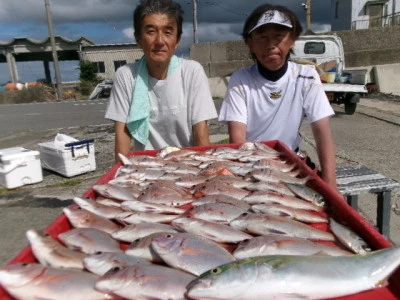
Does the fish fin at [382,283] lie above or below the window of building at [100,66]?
below

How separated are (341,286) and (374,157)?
6055 millimetres

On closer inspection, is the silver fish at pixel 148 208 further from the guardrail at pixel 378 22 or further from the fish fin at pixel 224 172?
the guardrail at pixel 378 22

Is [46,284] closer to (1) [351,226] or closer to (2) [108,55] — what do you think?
(1) [351,226]

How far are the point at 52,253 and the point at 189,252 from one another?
50 centimetres

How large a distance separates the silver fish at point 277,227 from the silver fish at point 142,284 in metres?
0.42

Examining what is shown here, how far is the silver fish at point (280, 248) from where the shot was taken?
128 centimetres

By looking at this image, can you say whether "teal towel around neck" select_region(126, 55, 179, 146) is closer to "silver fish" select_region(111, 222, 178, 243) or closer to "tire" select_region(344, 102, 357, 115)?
"silver fish" select_region(111, 222, 178, 243)

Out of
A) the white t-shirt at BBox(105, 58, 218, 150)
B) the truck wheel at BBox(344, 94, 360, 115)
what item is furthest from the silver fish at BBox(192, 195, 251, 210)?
the truck wheel at BBox(344, 94, 360, 115)

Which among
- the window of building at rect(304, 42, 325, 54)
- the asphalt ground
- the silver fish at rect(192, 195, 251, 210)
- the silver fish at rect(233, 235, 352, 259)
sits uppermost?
the window of building at rect(304, 42, 325, 54)

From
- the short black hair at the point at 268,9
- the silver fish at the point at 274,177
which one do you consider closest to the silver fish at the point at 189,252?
the silver fish at the point at 274,177

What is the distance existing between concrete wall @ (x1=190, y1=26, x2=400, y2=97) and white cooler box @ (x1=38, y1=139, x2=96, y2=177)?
41.1 ft

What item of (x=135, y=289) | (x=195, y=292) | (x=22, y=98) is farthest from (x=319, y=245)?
(x=22, y=98)

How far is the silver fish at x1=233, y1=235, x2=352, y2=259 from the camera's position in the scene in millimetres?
1281

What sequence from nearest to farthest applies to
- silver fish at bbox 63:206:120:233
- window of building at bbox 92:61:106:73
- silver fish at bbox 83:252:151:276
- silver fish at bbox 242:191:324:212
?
1. silver fish at bbox 83:252:151:276
2. silver fish at bbox 63:206:120:233
3. silver fish at bbox 242:191:324:212
4. window of building at bbox 92:61:106:73
